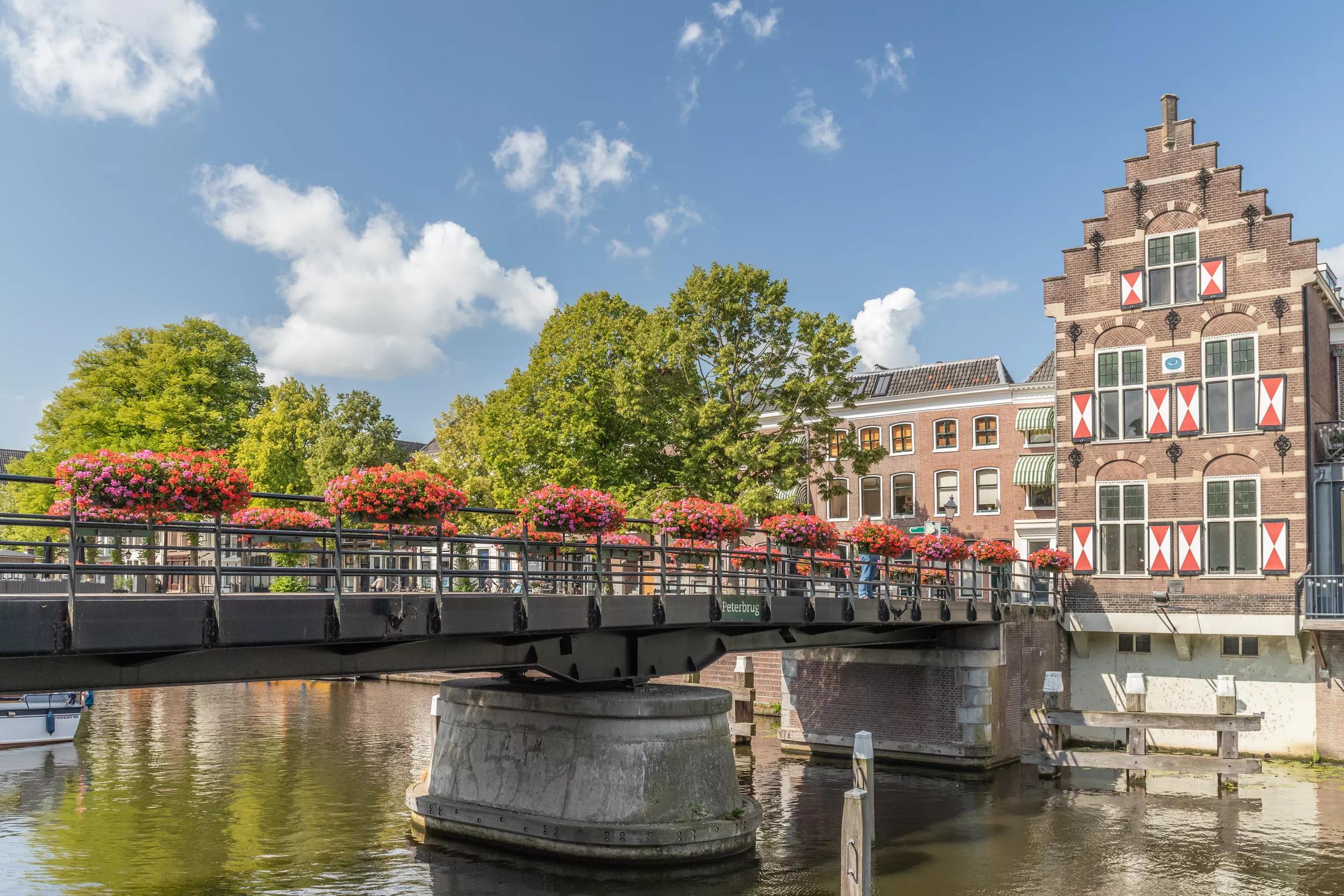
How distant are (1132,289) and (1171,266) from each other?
1.06 metres

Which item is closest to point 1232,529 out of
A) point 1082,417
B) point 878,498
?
point 1082,417

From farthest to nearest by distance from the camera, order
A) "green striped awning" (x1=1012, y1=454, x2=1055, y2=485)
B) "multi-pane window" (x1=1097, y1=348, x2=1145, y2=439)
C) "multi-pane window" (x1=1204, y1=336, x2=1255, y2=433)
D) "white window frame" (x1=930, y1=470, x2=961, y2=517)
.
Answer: "white window frame" (x1=930, y1=470, x2=961, y2=517), "green striped awning" (x1=1012, y1=454, x2=1055, y2=485), "multi-pane window" (x1=1097, y1=348, x2=1145, y2=439), "multi-pane window" (x1=1204, y1=336, x2=1255, y2=433)

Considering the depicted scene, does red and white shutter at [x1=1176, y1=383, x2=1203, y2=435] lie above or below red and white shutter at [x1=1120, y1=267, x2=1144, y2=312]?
below

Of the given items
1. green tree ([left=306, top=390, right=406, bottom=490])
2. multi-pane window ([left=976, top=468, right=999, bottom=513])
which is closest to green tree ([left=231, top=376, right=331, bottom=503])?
green tree ([left=306, top=390, right=406, bottom=490])

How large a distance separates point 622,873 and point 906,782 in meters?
9.78

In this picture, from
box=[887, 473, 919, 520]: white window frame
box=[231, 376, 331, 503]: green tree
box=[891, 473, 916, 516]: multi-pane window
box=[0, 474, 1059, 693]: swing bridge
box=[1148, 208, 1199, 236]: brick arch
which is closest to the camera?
box=[0, 474, 1059, 693]: swing bridge

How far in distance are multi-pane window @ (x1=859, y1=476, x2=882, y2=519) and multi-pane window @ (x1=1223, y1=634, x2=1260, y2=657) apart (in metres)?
15.7

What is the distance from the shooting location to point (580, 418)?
3525cm

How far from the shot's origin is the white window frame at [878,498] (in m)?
42.7

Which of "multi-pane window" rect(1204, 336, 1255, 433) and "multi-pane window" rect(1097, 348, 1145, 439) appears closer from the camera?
"multi-pane window" rect(1204, 336, 1255, 433)

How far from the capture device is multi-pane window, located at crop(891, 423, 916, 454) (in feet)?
138

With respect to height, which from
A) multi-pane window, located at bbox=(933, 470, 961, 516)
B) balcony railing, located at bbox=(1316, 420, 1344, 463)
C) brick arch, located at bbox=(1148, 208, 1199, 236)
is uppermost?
brick arch, located at bbox=(1148, 208, 1199, 236)

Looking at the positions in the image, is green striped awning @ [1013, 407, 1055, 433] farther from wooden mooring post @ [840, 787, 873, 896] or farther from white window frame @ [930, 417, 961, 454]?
wooden mooring post @ [840, 787, 873, 896]

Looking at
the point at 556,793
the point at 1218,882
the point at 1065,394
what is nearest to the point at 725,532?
the point at 556,793
